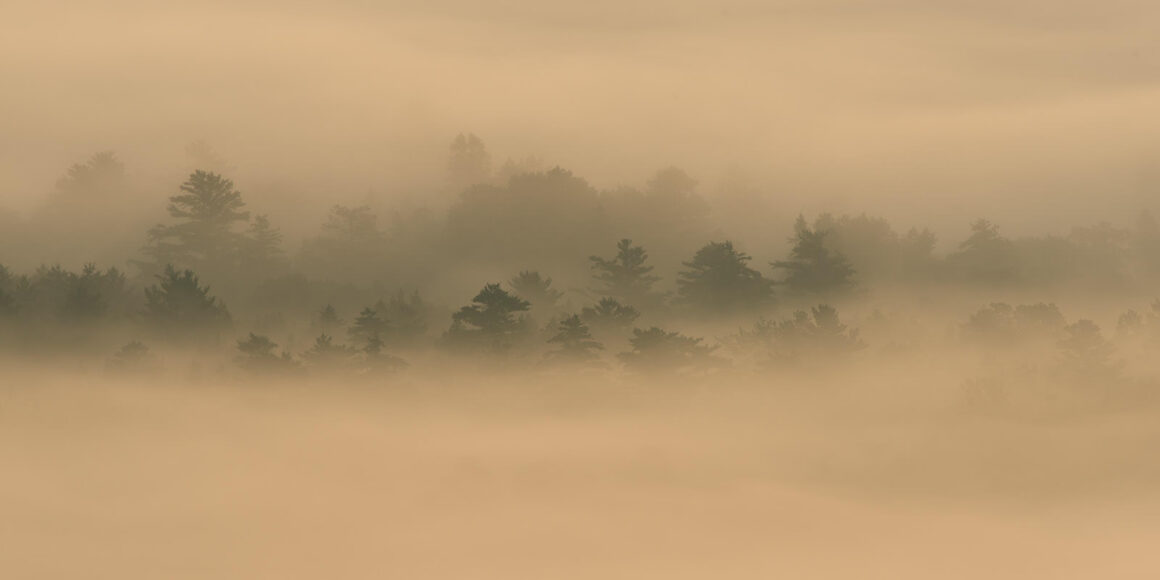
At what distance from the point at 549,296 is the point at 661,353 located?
30868mm

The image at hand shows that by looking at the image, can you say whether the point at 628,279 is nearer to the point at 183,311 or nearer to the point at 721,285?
the point at 721,285

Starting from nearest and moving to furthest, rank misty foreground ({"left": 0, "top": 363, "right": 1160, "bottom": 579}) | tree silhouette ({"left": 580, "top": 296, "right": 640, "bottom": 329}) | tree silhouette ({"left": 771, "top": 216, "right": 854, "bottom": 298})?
misty foreground ({"left": 0, "top": 363, "right": 1160, "bottom": 579}) → tree silhouette ({"left": 580, "top": 296, "right": 640, "bottom": 329}) → tree silhouette ({"left": 771, "top": 216, "right": 854, "bottom": 298})

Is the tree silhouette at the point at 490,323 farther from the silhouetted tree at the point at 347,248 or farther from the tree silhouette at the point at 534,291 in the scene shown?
the silhouetted tree at the point at 347,248

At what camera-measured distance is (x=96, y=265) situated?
172m

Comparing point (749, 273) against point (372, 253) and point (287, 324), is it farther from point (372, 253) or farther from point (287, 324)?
point (372, 253)

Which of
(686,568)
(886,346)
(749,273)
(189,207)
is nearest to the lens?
(686,568)

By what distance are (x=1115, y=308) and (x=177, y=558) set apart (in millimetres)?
125199

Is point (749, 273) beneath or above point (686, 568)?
above

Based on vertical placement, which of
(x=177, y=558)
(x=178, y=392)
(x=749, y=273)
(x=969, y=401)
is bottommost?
(x=177, y=558)

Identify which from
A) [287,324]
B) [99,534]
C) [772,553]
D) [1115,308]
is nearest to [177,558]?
[99,534]

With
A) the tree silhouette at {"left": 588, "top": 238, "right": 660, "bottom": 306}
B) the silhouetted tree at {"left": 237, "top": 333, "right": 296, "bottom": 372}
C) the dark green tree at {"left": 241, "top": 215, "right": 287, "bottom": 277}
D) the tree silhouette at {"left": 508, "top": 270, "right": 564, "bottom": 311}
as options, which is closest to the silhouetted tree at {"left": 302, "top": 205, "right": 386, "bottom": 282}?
the dark green tree at {"left": 241, "top": 215, "right": 287, "bottom": 277}

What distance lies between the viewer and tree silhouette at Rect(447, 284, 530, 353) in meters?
103

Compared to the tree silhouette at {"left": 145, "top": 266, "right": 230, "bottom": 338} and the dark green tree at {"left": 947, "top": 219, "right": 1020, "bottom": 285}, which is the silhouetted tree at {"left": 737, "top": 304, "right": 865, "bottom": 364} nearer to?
the tree silhouette at {"left": 145, "top": 266, "right": 230, "bottom": 338}

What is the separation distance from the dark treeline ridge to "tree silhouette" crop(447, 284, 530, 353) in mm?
176
